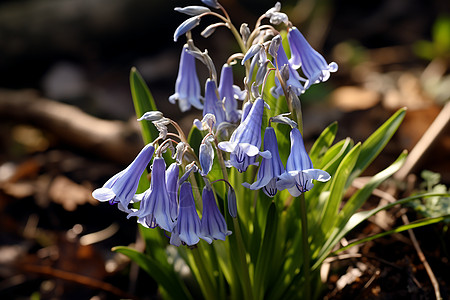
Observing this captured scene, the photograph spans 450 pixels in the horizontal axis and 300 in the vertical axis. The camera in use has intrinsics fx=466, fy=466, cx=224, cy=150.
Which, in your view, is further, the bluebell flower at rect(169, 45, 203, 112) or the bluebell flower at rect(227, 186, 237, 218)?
the bluebell flower at rect(169, 45, 203, 112)

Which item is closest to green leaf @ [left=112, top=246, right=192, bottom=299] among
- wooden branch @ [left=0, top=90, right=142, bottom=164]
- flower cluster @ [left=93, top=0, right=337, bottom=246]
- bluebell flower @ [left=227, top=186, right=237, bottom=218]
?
flower cluster @ [left=93, top=0, right=337, bottom=246]

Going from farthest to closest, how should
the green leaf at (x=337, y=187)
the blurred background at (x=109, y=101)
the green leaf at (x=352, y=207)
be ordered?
the blurred background at (x=109, y=101) < the green leaf at (x=352, y=207) < the green leaf at (x=337, y=187)

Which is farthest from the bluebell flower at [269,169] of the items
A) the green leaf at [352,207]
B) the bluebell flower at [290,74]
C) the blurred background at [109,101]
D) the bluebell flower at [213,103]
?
the blurred background at [109,101]

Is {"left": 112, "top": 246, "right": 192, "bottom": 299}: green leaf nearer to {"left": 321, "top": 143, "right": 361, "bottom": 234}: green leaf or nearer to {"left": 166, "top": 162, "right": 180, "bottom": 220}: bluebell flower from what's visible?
{"left": 166, "top": 162, "right": 180, "bottom": 220}: bluebell flower

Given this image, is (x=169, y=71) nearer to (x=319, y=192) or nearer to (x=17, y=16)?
(x=17, y=16)

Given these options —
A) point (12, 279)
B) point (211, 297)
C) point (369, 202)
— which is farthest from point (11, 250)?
point (369, 202)

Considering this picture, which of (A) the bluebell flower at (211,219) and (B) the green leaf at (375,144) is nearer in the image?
(A) the bluebell flower at (211,219)

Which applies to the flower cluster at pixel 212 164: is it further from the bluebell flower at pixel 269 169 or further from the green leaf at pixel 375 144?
the green leaf at pixel 375 144

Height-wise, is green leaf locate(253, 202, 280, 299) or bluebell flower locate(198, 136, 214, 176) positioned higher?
bluebell flower locate(198, 136, 214, 176)
